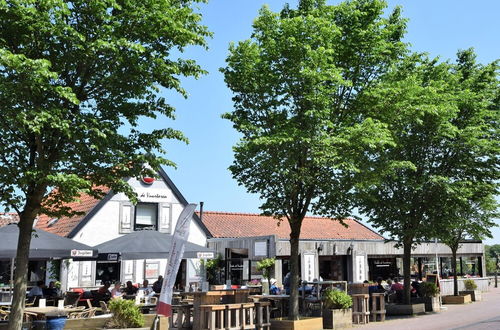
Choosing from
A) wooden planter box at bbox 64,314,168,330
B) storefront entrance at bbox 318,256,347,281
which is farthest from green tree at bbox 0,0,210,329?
storefront entrance at bbox 318,256,347,281

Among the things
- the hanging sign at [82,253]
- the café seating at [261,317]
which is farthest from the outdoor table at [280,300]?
the hanging sign at [82,253]

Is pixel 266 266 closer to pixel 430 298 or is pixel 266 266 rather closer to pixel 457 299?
pixel 430 298

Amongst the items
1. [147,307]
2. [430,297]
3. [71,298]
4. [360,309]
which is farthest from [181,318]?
[430,297]

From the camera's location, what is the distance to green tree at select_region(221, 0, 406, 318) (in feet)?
47.0

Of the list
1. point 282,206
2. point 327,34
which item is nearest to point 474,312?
point 282,206

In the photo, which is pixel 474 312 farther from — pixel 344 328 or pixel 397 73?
pixel 397 73

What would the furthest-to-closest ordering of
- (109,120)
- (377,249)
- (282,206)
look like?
1. (377,249)
2. (282,206)
3. (109,120)

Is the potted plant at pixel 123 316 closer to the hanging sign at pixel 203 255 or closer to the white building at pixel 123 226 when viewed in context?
the hanging sign at pixel 203 255

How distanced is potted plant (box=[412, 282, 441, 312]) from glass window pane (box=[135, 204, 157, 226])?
47.6 feet

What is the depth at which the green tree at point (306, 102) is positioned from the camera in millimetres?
14336

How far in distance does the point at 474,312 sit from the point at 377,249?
44.2 ft

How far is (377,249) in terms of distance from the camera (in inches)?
1342

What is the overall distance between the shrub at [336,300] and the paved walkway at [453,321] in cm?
84

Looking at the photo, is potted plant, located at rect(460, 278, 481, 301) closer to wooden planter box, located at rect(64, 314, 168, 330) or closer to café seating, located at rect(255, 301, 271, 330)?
café seating, located at rect(255, 301, 271, 330)
